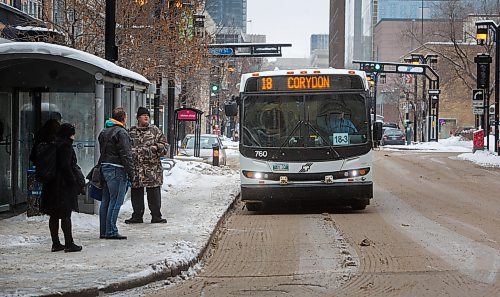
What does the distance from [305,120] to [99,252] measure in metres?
6.97

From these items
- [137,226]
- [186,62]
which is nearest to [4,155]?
[137,226]

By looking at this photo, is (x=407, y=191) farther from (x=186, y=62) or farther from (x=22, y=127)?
(x=22, y=127)

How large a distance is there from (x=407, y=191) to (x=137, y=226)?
1089cm

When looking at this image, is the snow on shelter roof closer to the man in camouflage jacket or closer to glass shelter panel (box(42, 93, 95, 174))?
the man in camouflage jacket

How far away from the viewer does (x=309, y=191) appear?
16344 millimetres

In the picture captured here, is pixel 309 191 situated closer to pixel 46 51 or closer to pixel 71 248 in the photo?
pixel 46 51

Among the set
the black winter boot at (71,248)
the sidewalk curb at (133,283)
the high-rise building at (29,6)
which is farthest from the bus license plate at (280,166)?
the high-rise building at (29,6)

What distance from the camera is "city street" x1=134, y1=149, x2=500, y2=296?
881 centimetres

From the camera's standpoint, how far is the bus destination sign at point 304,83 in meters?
16.7

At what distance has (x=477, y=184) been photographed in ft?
→ 83.1

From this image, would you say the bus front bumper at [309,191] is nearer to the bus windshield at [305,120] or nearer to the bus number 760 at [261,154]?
the bus number 760 at [261,154]

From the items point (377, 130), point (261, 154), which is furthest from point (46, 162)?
point (377, 130)

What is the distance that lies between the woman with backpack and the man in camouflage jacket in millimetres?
2877

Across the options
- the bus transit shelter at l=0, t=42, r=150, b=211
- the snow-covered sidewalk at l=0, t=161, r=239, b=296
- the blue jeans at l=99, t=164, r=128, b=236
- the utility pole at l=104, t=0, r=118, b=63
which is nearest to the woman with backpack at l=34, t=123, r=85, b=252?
the snow-covered sidewalk at l=0, t=161, r=239, b=296
